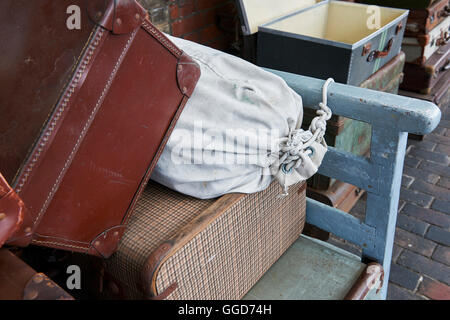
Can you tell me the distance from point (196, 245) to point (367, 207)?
598 mm

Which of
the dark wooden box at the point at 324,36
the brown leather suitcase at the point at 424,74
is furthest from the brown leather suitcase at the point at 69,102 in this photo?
the brown leather suitcase at the point at 424,74

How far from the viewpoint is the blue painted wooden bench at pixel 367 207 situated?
105 cm

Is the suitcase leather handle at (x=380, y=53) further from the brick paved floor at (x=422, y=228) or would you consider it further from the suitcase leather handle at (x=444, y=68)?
the suitcase leather handle at (x=444, y=68)

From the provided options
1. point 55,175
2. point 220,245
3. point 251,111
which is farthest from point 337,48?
point 55,175

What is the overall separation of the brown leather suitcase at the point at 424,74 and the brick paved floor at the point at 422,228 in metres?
0.43

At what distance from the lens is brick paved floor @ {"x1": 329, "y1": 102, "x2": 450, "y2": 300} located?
69.7 inches

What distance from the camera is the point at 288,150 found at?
0.99 meters

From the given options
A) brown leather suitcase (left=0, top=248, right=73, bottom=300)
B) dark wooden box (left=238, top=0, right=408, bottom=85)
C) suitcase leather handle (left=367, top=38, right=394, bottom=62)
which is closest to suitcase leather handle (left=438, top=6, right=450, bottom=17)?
dark wooden box (left=238, top=0, right=408, bottom=85)

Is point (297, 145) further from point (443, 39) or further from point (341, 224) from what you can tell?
point (443, 39)

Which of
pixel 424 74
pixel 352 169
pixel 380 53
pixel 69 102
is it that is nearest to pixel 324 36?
pixel 380 53

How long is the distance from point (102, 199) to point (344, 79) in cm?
120

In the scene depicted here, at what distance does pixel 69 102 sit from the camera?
28.5 inches
